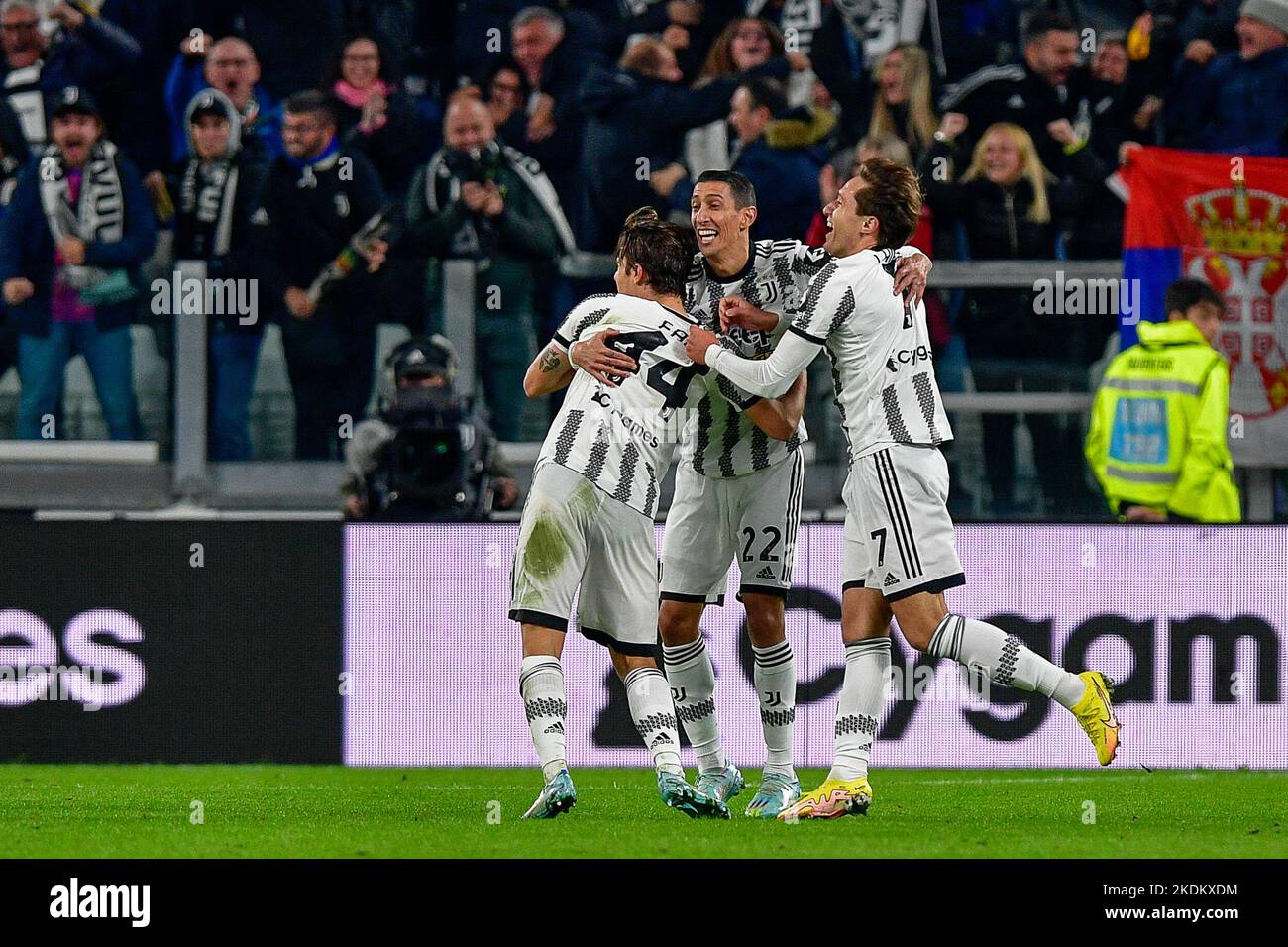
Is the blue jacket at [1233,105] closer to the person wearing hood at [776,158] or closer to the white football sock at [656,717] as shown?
the person wearing hood at [776,158]

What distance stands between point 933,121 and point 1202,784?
4.23 meters

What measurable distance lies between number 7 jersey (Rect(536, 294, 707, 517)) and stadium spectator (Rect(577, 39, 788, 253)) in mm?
4568

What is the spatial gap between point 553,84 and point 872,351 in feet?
17.5

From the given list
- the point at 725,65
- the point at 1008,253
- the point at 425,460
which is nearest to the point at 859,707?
the point at 425,460

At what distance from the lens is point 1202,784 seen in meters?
7.93

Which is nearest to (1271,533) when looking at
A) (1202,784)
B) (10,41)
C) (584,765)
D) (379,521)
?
(1202,784)

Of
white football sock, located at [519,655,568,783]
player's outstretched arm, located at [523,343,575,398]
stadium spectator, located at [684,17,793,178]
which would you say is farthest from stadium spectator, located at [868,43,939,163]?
white football sock, located at [519,655,568,783]

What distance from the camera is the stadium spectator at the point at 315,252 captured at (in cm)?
1062

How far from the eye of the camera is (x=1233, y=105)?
1118 cm

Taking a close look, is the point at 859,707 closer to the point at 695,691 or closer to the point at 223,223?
the point at 695,691

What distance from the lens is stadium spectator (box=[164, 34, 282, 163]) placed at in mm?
10828

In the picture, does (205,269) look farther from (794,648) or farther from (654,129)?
(794,648)

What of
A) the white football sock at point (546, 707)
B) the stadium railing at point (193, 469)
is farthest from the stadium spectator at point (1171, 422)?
the white football sock at point (546, 707)

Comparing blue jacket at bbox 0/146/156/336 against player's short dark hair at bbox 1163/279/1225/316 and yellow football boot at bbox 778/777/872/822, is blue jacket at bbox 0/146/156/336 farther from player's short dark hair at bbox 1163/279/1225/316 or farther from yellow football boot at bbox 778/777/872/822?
yellow football boot at bbox 778/777/872/822
